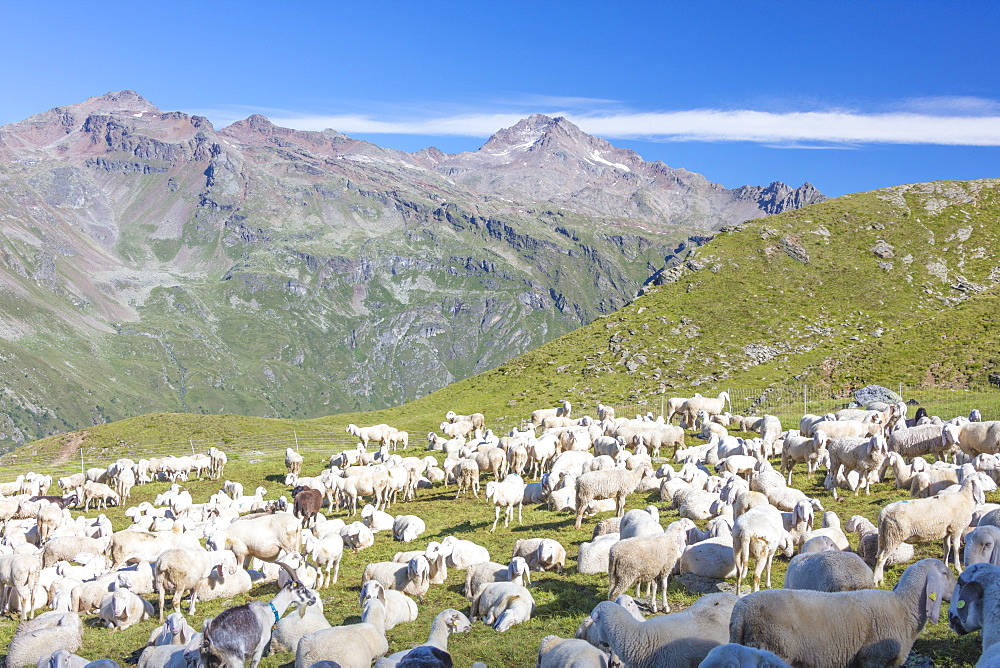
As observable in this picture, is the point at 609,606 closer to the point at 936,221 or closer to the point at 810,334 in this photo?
the point at 810,334

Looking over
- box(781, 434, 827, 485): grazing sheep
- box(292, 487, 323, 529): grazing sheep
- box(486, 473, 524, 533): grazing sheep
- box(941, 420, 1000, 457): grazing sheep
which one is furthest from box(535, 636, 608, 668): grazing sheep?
box(941, 420, 1000, 457): grazing sheep

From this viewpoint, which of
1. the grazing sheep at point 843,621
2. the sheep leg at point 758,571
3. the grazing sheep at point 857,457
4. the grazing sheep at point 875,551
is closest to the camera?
the grazing sheep at point 843,621

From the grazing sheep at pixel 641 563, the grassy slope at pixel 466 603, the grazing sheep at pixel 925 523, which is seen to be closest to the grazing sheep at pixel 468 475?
the grassy slope at pixel 466 603

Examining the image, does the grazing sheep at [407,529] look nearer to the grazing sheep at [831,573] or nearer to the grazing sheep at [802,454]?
the grazing sheep at [831,573]

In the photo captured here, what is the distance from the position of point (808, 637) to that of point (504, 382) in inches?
2442

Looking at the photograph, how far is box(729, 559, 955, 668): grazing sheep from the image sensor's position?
9.73m

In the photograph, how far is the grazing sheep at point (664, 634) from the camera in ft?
34.0

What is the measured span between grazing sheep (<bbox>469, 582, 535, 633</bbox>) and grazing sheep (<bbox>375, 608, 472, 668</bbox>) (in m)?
0.47

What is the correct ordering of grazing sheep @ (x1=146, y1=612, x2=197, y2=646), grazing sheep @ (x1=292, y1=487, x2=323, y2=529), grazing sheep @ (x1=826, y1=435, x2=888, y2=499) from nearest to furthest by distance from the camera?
grazing sheep @ (x1=146, y1=612, x2=197, y2=646) < grazing sheep @ (x1=826, y1=435, x2=888, y2=499) < grazing sheep @ (x1=292, y1=487, x2=323, y2=529)

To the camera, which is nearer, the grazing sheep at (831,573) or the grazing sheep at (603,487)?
the grazing sheep at (831,573)

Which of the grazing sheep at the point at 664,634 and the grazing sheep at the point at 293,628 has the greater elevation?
the grazing sheep at the point at 664,634

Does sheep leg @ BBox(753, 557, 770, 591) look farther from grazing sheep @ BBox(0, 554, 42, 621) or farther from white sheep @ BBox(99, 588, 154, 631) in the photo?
grazing sheep @ BBox(0, 554, 42, 621)

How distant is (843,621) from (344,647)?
773cm

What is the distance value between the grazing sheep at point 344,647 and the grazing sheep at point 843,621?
6038mm
